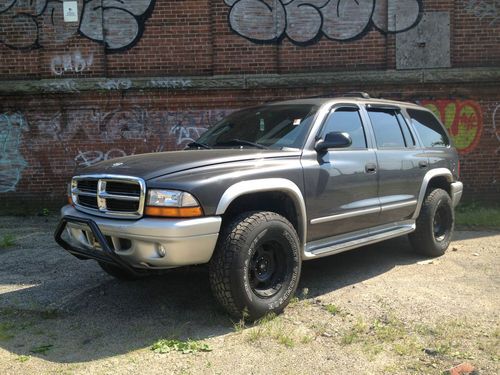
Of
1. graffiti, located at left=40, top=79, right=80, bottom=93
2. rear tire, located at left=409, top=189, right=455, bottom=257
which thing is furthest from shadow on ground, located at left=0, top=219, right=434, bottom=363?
graffiti, located at left=40, top=79, right=80, bottom=93

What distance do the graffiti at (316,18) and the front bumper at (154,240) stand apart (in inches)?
263

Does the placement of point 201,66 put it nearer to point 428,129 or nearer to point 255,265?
point 428,129

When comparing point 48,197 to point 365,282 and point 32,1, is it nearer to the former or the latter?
point 32,1

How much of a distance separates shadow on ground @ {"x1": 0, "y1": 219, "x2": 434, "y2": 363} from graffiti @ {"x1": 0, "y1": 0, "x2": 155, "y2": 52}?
198 inches

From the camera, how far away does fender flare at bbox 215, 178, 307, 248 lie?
370 centimetres

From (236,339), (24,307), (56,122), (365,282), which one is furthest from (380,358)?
(56,122)

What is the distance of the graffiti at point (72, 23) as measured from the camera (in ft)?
30.9

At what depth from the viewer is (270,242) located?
4035 mm

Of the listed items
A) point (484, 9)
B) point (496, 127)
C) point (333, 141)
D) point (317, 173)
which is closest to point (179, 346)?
point (317, 173)

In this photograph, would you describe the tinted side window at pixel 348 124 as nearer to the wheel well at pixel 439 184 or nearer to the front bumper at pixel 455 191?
the wheel well at pixel 439 184

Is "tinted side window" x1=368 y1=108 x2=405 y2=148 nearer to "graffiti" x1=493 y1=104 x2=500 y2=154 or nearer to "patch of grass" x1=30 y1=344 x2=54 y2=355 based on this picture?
"patch of grass" x1=30 y1=344 x2=54 y2=355

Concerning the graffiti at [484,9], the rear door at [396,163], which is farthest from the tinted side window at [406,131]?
the graffiti at [484,9]

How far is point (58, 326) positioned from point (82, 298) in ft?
1.98

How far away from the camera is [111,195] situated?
12.6 ft
